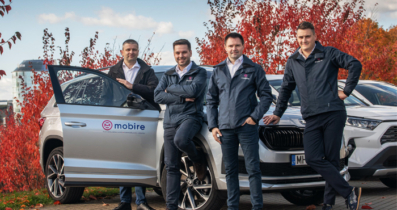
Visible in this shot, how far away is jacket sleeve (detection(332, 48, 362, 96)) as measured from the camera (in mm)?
4078

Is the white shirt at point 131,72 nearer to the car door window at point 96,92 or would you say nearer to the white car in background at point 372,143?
the car door window at point 96,92

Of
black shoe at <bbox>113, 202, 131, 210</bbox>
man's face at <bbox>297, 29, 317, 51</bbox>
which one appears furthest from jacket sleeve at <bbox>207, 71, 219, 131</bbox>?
black shoe at <bbox>113, 202, 131, 210</bbox>

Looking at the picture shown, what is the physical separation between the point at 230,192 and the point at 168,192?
2.57 feet

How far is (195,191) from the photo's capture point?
4.78m

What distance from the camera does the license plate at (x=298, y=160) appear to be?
175 inches

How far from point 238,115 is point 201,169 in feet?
2.65

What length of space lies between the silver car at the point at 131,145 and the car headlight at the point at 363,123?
5.61ft

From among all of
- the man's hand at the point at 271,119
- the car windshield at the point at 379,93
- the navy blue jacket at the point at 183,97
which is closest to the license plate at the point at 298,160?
the man's hand at the point at 271,119

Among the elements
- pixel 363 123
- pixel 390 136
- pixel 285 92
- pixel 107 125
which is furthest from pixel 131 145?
pixel 390 136

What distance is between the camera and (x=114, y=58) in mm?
11688

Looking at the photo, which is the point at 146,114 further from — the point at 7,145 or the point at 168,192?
the point at 7,145

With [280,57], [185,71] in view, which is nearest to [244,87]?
[185,71]

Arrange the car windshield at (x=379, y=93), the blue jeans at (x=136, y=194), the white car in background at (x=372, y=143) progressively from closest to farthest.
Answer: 1. the blue jeans at (x=136, y=194)
2. the white car in background at (x=372, y=143)
3. the car windshield at (x=379, y=93)

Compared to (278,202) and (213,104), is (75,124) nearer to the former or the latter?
(213,104)
